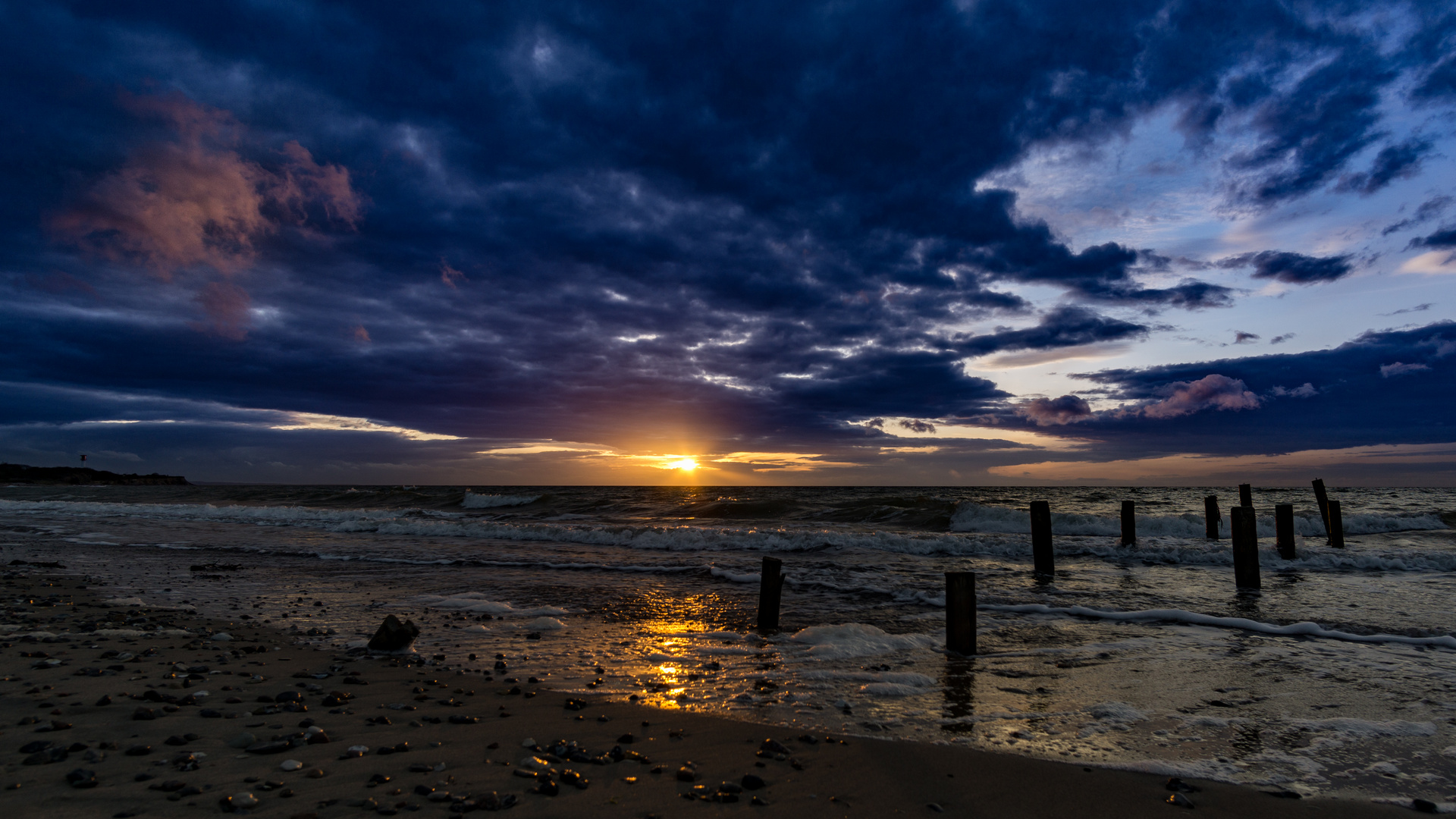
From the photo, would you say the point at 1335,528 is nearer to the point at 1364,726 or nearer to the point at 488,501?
the point at 1364,726

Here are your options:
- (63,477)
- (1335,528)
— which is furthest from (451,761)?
(63,477)

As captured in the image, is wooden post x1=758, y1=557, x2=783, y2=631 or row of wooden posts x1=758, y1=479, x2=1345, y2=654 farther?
wooden post x1=758, y1=557, x2=783, y2=631

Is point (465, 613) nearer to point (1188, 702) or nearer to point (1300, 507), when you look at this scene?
point (1188, 702)

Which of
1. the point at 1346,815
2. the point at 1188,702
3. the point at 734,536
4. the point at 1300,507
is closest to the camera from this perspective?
the point at 1346,815

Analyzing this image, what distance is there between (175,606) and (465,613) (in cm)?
472

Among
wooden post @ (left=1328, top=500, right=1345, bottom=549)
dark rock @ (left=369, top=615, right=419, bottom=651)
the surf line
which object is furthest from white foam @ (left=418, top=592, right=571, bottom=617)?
wooden post @ (left=1328, top=500, right=1345, bottom=549)

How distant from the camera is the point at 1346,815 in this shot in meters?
4.07

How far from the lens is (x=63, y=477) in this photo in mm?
104000

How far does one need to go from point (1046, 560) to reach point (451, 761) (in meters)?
16.4

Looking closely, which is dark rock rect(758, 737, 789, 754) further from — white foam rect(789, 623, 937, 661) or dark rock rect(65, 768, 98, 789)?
dark rock rect(65, 768, 98, 789)

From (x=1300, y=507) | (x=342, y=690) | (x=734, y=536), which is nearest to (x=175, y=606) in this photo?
(x=342, y=690)

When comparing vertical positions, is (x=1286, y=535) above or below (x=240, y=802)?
above

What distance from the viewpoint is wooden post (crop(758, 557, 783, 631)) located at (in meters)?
9.46

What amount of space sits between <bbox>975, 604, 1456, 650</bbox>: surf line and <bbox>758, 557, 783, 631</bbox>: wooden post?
4226 mm
